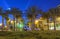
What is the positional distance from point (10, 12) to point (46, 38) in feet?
127

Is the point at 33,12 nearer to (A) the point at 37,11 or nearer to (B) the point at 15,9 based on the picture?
(A) the point at 37,11

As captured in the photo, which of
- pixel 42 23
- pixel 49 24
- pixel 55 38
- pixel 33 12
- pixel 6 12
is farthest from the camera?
pixel 42 23

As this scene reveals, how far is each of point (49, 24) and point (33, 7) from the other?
20.8 metres

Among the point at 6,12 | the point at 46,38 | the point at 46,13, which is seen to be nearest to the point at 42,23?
the point at 46,13

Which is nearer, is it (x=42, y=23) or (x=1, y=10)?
(x=1, y=10)

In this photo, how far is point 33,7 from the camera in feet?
159

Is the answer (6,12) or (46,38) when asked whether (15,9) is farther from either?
(46,38)

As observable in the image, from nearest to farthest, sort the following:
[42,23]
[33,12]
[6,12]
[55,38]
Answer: [55,38]
[33,12]
[6,12]
[42,23]

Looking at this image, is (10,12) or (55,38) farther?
(10,12)

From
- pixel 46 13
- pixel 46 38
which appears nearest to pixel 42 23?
pixel 46 13

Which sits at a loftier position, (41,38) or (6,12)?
(6,12)

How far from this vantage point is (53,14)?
161ft

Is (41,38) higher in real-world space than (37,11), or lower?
lower

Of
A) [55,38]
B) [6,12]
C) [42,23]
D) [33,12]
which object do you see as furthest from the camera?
[42,23]
